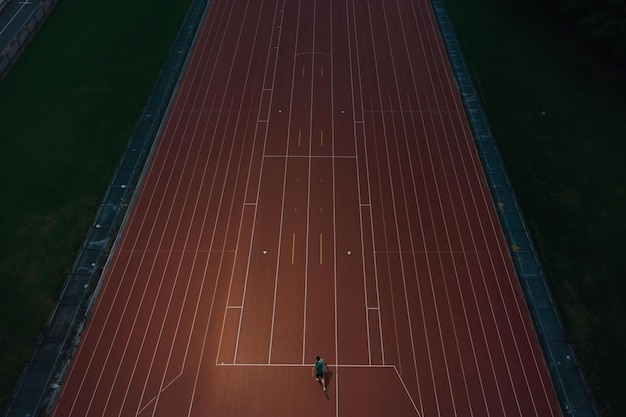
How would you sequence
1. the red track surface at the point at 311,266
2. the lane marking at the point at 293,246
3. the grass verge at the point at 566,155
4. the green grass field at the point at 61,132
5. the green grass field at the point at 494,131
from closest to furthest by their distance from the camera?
the red track surface at the point at 311,266 < the grass verge at the point at 566,155 < the green grass field at the point at 494,131 < the green grass field at the point at 61,132 < the lane marking at the point at 293,246

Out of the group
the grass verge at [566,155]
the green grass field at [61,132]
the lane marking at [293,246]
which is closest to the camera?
the grass verge at [566,155]

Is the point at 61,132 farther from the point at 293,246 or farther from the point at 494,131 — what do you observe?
the point at 494,131

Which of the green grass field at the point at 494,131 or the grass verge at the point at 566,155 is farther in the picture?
the green grass field at the point at 494,131

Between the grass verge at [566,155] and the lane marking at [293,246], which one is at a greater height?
the grass verge at [566,155]

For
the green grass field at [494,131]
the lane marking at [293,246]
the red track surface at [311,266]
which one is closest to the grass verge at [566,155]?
the green grass field at [494,131]

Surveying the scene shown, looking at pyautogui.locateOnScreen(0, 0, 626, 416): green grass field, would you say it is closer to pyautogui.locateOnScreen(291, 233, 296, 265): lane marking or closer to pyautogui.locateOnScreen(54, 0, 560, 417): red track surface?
pyautogui.locateOnScreen(54, 0, 560, 417): red track surface

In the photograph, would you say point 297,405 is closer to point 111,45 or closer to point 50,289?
point 50,289

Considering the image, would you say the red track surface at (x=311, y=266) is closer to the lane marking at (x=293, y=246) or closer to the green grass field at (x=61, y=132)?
the lane marking at (x=293, y=246)
